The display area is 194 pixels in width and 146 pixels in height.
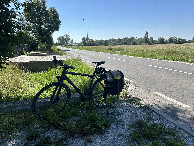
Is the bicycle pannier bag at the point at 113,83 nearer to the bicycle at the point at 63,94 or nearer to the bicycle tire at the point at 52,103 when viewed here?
the bicycle at the point at 63,94

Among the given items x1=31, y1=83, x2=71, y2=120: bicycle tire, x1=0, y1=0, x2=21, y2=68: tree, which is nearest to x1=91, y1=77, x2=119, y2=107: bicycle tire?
x1=31, y1=83, x2=71, y2=120: bicycle tire

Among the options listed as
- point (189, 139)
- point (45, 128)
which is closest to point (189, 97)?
point (189, 139)

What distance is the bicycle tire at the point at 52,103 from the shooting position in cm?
366

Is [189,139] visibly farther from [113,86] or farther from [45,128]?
[45,128]

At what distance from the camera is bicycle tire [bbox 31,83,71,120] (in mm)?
3664

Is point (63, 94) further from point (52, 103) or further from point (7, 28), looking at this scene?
point (7, 28)

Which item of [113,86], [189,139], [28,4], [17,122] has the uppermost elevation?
[28,4]

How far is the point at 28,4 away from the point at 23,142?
4.21 m

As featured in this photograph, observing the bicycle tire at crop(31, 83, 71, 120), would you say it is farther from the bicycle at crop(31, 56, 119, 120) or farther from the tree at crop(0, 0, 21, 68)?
the tree at crop(0, 0, 21, 68)

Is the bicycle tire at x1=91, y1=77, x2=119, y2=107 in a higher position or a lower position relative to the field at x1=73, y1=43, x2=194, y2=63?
lower

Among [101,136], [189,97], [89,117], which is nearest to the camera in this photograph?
[101,136]

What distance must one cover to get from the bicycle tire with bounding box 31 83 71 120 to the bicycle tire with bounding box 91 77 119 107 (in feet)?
2.52

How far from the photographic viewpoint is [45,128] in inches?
133

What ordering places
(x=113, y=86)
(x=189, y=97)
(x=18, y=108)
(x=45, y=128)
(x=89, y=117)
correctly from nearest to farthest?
(x=45, y=128), (x=89, y=117), (x=18, y=108), (x=113, y=86), (x=189, y=97)
